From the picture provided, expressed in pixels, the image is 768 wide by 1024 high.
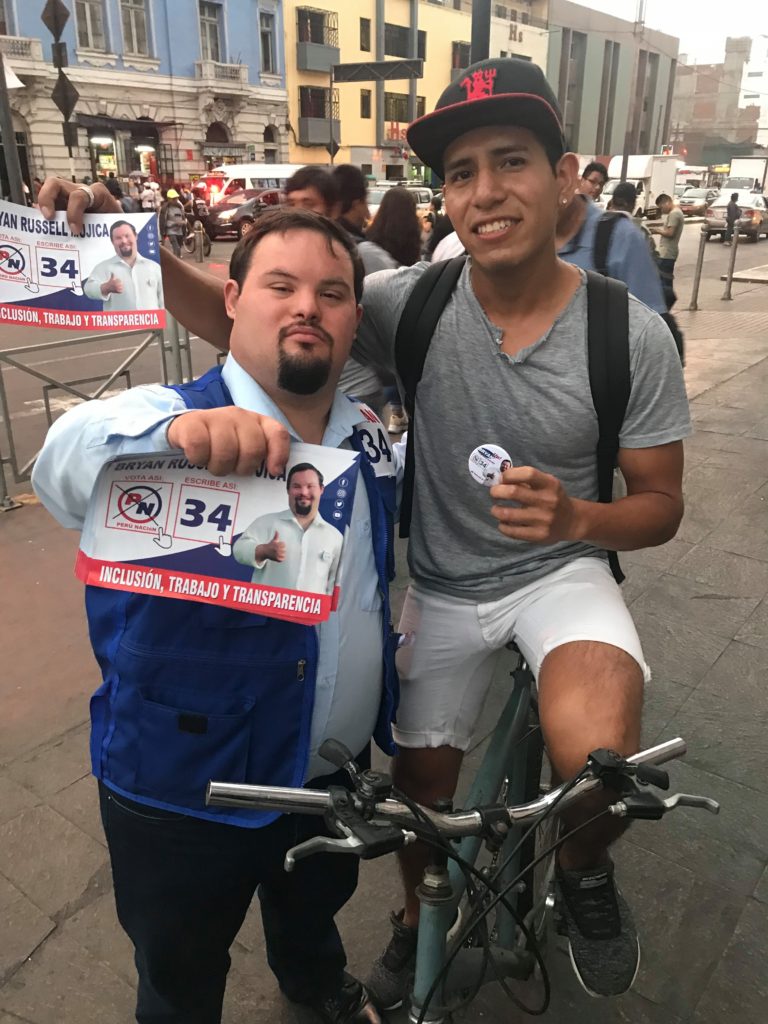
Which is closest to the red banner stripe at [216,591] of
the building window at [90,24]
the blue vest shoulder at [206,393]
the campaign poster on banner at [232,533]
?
the campaign poster on banner at [232,533]

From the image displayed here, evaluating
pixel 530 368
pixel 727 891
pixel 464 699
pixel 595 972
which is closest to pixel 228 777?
pixel 464 699

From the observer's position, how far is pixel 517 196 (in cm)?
190

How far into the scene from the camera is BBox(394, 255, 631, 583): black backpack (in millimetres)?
1868

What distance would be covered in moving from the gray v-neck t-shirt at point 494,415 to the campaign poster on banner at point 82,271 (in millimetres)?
616

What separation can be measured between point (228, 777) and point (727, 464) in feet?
18.8

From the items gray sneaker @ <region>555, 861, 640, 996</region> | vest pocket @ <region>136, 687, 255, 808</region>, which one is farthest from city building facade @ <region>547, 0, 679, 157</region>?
vest pocket @ <region>136, 687, 255, 808</region>

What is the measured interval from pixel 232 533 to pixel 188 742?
50 cm

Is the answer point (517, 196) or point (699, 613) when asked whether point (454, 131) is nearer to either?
point (517, 196)

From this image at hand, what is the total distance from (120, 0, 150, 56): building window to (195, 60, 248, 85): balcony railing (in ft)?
7.95

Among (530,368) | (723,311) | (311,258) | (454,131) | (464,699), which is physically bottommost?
(723,311)

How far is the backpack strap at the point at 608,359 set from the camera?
1864 mm

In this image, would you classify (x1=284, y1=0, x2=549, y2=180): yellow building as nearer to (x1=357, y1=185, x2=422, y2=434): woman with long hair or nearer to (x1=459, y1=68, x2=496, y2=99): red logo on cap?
(x1=357, y1=185, x2=422, y2=434): woman with long hair

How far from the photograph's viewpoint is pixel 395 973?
87.7 inches

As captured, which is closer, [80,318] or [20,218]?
[20,218]
